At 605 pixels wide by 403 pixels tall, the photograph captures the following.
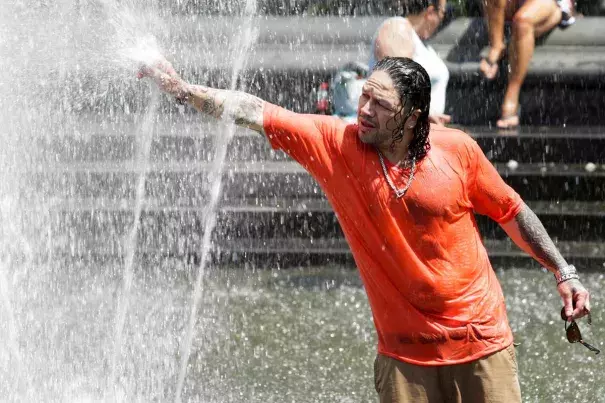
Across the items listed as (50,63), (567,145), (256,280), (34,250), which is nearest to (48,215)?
(34,250)

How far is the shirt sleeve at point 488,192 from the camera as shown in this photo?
327cm

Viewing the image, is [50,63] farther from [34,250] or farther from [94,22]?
[34,250]

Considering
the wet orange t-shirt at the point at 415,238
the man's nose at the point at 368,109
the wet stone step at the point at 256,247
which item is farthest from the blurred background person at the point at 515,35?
the man's nose at the point at 368,109

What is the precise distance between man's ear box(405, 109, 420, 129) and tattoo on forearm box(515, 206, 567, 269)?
0.47 metres

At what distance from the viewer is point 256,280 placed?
23.1 feet

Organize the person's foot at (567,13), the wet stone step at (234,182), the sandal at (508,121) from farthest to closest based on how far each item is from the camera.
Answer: the person's foot at (567,13), the sandal at (508,121), the wet stone step at (234,182)

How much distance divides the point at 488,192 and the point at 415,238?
0.30 meters

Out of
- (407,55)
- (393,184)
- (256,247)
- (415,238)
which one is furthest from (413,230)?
(256,247)

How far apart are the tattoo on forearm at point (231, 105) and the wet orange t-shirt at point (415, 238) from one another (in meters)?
0.07

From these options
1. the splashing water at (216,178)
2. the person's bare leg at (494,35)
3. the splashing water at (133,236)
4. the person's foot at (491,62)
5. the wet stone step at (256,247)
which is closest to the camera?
the splashing water at (133,236)

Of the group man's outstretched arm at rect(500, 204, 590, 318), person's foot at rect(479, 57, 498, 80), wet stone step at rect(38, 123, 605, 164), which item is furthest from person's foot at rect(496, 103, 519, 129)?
man's outstretched arm at rect(500, 204, 590, 318)

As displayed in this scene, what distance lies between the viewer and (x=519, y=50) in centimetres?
841

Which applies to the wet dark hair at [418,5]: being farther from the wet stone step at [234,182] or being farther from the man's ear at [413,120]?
the man's ear at [413,120]

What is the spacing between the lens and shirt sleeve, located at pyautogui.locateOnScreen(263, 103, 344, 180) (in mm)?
3221
